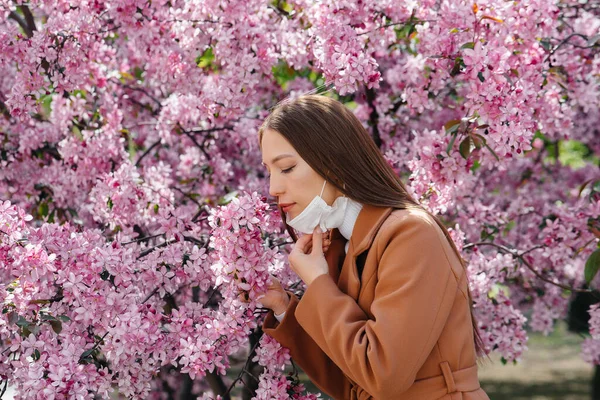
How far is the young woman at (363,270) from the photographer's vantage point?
2416mm

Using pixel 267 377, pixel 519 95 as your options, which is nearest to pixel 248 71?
pixel 519 95

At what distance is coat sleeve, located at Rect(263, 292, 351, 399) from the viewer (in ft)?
9.65

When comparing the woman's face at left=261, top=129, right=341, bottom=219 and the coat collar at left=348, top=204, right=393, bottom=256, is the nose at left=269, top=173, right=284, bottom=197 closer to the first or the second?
the woman's face at left=261, top=129, right=341, bottom=219

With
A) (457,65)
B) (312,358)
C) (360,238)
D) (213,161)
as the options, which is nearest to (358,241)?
(360,238)

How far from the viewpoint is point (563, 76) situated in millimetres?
4664

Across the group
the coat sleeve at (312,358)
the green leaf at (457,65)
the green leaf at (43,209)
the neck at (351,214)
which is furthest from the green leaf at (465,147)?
the green leaf at (43,209)

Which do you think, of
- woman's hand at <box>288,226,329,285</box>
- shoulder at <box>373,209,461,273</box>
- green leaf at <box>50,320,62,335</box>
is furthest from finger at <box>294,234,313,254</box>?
green leaf at <box>50,320,62,335</box>

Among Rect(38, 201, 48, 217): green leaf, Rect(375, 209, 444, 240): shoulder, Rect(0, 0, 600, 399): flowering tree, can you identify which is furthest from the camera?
Rect(38, 201, 48, 217): green leaf

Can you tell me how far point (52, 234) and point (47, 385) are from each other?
0.59m

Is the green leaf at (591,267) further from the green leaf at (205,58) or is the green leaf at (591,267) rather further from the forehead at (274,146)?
the green leaf at (205,58)

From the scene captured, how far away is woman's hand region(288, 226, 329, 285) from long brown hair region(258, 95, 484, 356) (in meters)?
0.19

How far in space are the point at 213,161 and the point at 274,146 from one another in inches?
95.4

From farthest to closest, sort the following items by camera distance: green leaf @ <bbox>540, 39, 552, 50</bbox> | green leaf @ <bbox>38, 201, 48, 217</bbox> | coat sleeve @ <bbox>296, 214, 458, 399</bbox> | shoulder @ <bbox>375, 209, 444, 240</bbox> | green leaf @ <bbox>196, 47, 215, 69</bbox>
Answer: green leaf @ <bbox>38, 201, 48, 217</bbox> → green leaf @ <bbox>196, 47, 215, 69</bbox> → green leaf @ <bbox>540, 39, 552, 50</bbox> → shoulder @ <bbox>375, 209, 444, 240</bbox> → coat sleeve @ <bbox>296, 214, 458, 399</bbox>

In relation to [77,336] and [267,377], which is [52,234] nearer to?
[77,336]
